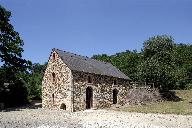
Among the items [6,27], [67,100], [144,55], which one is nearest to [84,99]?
[67,100]

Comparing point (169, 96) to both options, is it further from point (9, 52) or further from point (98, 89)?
point (9, 52)

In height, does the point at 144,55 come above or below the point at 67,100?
above

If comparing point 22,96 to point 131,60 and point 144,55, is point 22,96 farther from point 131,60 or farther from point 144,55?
point 131,60

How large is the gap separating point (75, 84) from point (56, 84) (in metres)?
4.08

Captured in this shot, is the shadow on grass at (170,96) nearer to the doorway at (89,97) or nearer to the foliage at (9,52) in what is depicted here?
the doorway at (89,97)

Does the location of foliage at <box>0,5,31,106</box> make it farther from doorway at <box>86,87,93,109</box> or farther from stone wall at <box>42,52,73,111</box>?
doorway at <box>86,87,93,109</box>

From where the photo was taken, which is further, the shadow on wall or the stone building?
the shadow on wall

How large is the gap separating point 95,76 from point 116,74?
827 centimetres

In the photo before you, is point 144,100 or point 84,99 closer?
point 84,99

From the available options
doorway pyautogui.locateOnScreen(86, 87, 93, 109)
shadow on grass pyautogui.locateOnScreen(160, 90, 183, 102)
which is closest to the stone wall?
doorway pyautogui.locateOnScreen(86, 87, 93, 109)

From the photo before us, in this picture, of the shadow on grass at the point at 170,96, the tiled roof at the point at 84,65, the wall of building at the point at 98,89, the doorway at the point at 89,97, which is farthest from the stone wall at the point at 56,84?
the shadow on grass at the point at 170,96

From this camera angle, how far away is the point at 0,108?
51.0m

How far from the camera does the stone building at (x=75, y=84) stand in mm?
47094

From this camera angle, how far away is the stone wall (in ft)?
155
